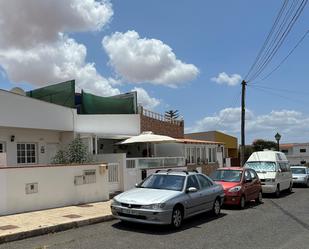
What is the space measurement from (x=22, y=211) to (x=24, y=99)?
6.92m

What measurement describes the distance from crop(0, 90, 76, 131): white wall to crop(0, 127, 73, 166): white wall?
2.13ft

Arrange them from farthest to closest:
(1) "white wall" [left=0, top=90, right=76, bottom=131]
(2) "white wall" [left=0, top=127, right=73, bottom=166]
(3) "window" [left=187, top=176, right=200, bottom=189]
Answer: (2) "white wall" [left=0, top=127, right=73, bottom=166]
(1) "white wall" [left=0, top=90, right=76, bottom=131]
(3) "window" [left=187, top=176, right=200, bottom=189]

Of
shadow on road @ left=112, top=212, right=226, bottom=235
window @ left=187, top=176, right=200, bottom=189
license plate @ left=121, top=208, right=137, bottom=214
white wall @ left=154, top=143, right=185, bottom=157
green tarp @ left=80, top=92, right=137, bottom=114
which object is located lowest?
shadow on road @ left=112, top=212, right=226, bottom=235

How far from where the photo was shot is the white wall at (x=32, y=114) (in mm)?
17484

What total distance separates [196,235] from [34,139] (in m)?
11.7

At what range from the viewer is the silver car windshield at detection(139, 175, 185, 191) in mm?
11883

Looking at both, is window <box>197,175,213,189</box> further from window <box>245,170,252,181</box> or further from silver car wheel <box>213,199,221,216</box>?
window <box>245,170,252,181</box>

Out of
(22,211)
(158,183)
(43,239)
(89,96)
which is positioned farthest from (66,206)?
(89,96)

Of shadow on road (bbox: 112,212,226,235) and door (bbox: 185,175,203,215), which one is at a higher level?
door (bbox: 185,175,203,215)

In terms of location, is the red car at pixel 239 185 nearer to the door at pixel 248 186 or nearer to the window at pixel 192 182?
the door at pixel 248 186

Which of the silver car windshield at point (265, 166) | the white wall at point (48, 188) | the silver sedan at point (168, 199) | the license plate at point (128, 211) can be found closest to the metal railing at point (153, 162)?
the white wall at point (48, 188)

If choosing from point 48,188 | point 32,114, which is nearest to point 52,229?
point 48,188

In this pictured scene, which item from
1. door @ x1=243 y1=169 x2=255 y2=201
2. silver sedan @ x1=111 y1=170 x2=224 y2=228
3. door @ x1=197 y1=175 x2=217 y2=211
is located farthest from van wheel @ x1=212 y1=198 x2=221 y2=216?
door @ x1=243 y1=169 x2=255 y2=201

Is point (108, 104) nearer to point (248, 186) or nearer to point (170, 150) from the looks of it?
point (170, 150)
